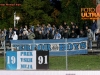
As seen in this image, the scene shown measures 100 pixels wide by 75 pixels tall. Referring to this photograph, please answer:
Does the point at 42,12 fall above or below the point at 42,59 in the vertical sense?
above

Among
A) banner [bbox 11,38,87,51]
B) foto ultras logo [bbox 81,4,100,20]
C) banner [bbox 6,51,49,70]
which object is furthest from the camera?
foto ultras logo [bbox 81,4,100,20]

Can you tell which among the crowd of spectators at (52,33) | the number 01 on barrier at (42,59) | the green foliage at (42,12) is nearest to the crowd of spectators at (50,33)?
the crowd of spectators at (52,33)

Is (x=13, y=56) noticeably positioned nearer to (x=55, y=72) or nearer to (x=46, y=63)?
(x=46, y=63)

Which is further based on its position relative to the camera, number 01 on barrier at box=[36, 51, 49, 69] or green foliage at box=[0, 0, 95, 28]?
green foliage at box=[0, 0, 95, 28]

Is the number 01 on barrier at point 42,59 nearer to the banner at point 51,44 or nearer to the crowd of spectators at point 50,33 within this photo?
the banner at point 51,44

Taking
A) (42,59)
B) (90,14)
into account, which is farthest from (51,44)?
(90,14)

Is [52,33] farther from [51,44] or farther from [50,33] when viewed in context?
[51,44]

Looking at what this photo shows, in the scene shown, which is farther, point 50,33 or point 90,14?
point 90,14

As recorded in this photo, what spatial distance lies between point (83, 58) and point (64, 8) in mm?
11801

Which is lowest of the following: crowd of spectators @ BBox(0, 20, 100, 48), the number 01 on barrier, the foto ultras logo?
the number 01 on barrier

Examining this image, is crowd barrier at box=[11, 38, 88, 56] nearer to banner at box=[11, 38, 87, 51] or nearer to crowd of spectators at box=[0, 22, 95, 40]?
banner at box=[11, 38, 87, 51]

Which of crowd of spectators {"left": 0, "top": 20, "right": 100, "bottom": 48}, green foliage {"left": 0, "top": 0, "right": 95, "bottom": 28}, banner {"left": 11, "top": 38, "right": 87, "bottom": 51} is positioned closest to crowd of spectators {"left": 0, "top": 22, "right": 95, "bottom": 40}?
crowd of spectators {"left": 0, "top": 20, "right": 100, "bottom": 48}

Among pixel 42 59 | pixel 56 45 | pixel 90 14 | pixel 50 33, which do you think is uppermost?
pixel 90 14

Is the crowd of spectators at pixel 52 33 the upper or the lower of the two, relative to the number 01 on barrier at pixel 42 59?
upper
